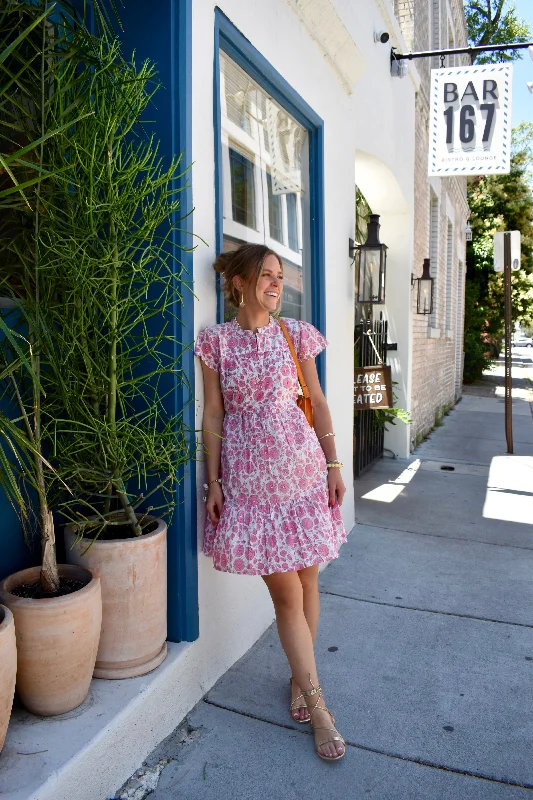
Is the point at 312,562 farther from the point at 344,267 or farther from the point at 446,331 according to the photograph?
the point at 446,331

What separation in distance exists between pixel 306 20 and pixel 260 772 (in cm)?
364

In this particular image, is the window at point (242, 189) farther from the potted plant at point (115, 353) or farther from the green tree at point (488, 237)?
the green tree at point (488, 237)

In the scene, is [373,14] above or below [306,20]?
above

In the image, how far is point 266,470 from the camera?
240 centimetres

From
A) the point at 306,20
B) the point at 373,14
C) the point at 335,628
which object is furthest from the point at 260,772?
the point at 373,14

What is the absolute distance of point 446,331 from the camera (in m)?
12.0

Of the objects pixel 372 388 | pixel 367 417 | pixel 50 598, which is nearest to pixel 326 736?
pixel 50 598

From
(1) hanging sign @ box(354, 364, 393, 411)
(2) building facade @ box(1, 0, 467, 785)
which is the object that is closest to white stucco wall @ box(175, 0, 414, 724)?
(2) building facade @ box(1, 0, 467, 785)

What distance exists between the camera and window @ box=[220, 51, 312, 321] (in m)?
2.99

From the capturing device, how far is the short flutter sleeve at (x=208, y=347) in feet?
8.04

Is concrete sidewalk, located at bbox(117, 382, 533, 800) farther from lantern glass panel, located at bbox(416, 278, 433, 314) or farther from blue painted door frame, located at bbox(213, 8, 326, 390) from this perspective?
lantern glass panel, located at bbox(416, 278, 433, 314)

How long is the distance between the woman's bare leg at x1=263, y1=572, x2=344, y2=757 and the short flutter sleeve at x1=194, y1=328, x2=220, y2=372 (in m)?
0.83

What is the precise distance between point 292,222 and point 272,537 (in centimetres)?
215

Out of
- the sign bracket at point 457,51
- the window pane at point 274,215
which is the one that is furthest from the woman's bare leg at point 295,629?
the sign bracket at point 457,51
